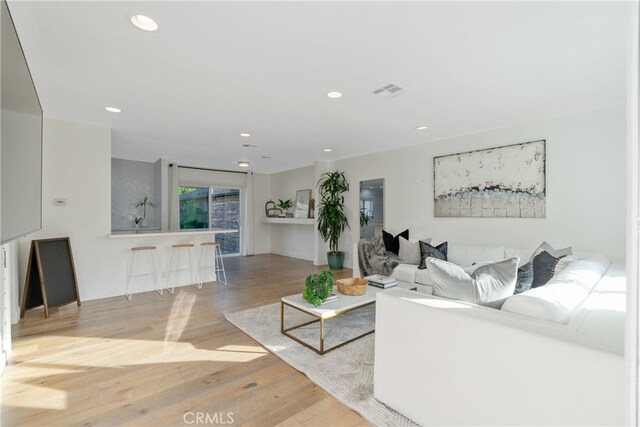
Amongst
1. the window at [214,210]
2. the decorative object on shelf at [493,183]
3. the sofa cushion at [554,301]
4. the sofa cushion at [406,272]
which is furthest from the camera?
the window at [214,210]

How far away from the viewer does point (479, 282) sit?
165cm

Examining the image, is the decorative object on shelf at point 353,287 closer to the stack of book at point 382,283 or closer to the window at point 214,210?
the stack of book at point 382,283

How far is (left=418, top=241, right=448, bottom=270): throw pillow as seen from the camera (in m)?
3.92

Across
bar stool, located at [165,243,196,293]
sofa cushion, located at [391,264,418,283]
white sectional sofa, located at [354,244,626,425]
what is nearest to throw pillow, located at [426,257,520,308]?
white sectional sofa, located at [354,244,626,425]

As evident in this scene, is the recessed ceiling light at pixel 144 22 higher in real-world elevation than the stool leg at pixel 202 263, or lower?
higher

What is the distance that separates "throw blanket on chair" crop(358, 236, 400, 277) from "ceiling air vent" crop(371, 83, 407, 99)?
2.33 meters

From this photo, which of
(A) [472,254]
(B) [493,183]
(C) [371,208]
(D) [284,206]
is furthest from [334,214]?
(B) [493,183]

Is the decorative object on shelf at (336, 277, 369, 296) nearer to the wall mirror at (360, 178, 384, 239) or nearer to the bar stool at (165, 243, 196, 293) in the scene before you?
the wall mirror at (360, 178, 384, 239)

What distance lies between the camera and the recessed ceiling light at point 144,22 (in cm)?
175

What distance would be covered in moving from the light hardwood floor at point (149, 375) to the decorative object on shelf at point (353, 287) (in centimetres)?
90

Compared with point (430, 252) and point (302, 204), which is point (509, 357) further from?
point (302, 204)

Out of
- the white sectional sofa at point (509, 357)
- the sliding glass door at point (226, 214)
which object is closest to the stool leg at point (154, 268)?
the sliding glass door at point (226, 214)

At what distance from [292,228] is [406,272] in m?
4.55

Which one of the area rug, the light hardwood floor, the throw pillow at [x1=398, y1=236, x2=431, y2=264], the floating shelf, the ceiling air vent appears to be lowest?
the light hardwood floor
